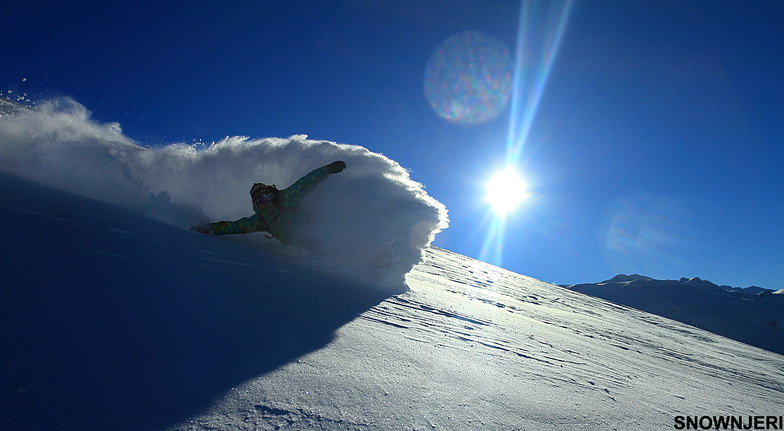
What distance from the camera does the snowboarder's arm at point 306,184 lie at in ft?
20.5

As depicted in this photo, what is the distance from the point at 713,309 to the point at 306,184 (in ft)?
116

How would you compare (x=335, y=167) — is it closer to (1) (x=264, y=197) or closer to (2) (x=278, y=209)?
(2) (x=278, y=209)

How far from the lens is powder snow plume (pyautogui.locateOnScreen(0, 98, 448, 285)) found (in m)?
5.33

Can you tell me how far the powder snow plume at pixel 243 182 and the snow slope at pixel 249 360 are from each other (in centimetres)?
218

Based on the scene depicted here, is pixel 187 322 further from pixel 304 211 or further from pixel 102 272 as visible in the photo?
pixel 304 211

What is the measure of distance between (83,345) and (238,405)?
64cm

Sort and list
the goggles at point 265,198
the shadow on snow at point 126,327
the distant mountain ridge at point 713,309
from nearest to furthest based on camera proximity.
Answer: the shadow on snow at point 126,327 → the goggles at point 265,198 → the distant mountain ridge at point 713,309

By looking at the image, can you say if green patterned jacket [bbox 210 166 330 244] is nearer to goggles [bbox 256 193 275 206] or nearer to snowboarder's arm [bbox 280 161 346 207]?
snowboarder's arm [bbox 280 161 346 207]

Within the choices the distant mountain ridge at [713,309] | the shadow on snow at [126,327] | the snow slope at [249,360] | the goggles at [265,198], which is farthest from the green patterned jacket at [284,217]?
the distant mountain ridge at [713,309]

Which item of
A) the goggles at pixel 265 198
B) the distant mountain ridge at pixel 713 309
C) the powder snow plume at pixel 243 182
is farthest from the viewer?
the distant mountain ridge at pixel 713 309

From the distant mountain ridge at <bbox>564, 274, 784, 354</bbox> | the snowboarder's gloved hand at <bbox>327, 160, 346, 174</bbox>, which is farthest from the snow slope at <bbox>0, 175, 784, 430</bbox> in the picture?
the distant mountain ridge at <bbox>564, 274, 784, 354</bbox>

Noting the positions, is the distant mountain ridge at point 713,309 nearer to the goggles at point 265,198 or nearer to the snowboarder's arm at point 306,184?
the snowboarder's arm at point 306,184

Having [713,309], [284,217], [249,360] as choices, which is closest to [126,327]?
[249,360]

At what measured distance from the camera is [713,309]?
83.8ft
